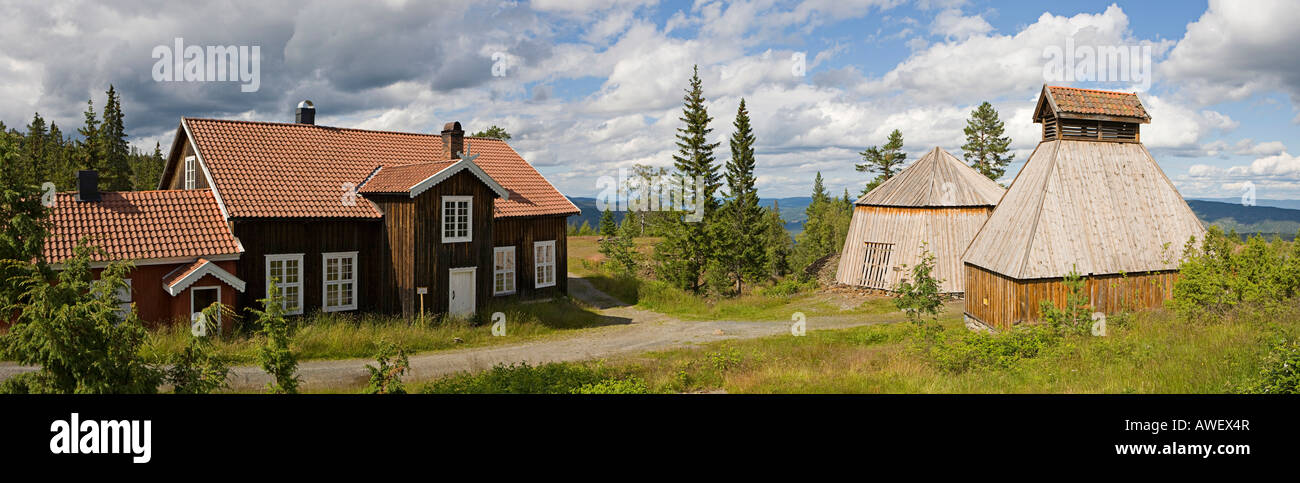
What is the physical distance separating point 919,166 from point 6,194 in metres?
35.7

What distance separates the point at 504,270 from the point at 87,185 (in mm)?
13467

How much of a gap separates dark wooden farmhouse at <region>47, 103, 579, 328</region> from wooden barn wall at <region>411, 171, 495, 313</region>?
0.12 feet

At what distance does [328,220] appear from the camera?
2205 cm

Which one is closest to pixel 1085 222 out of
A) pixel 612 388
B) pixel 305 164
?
pixel 612 388

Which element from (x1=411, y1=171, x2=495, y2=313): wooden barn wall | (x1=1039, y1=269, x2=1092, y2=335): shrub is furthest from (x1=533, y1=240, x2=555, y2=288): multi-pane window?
(x1=1039, y1=269, x2=1092, y2=335): shrub

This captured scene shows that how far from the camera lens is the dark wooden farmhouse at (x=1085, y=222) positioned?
62.5ft

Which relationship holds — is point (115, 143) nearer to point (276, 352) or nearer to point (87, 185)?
point (87, 185)

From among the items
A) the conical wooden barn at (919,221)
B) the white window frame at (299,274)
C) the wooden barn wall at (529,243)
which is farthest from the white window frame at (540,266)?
the conical wooden barn at (919,221)

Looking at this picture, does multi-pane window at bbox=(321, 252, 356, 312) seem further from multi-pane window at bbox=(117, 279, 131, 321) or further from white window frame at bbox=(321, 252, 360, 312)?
multi-pane window at bbox=(117, 279, 131, 321)

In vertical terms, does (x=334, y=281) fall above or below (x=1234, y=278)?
below

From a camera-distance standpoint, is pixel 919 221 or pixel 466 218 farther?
pixel 919 221

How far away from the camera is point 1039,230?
1942 cm

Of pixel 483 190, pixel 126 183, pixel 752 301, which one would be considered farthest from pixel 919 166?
pixel 126 183
